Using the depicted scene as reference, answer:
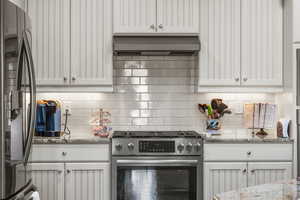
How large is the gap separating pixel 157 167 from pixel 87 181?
631 millimetres

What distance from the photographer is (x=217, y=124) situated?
3.64 m

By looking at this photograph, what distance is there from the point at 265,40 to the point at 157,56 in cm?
110

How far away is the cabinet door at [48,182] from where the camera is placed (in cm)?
311

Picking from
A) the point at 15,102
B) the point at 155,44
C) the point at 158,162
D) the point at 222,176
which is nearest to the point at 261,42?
the point at 155,44

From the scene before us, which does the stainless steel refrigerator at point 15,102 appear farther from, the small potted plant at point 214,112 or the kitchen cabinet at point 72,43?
the small potted plant at point 214,112

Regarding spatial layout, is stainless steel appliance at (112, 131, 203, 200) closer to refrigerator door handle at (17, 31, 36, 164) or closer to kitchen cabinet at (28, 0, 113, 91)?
kitchen cabinet at (28, 0, 113, 91)

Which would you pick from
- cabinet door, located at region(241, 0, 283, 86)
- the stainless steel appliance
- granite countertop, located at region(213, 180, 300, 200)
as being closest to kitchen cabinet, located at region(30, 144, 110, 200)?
the stainless steel appliance

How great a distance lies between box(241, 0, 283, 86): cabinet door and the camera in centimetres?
345

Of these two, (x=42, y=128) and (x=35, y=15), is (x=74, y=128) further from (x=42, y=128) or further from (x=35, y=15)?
(x=35, y=15)

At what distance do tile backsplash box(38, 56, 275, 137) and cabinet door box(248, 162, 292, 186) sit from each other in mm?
660

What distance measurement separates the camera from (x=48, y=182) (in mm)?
3117

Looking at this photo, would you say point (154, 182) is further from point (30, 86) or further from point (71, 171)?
point (30, 86)

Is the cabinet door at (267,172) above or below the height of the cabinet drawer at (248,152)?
below

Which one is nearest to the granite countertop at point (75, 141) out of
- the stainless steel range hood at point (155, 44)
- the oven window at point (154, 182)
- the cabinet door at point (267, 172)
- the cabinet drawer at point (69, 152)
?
the cabinet drawer at point (69, 152)
